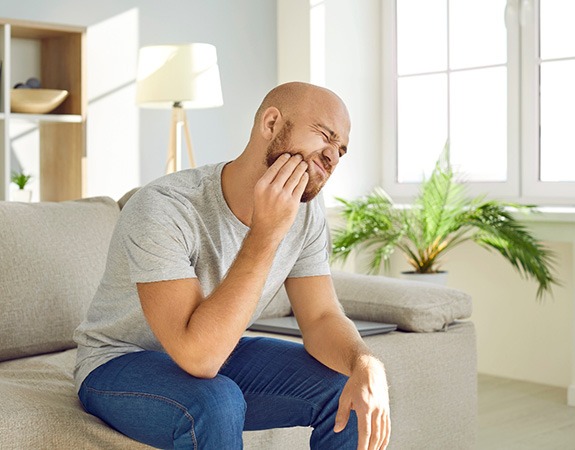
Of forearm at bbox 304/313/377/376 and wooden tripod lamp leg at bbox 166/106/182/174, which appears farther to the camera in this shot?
wooden tripod lamp leg at bbox 166/106/182/174

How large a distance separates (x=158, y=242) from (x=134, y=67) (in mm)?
2972

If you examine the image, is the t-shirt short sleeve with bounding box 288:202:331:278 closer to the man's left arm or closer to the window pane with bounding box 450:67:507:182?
the man's left arm

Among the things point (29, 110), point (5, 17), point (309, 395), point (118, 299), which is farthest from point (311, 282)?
point (5, 17)

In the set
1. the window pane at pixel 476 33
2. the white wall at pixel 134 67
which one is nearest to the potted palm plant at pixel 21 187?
the white wall at pixel 134 67

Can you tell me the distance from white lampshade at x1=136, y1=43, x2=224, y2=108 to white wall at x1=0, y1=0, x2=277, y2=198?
16.1 inches

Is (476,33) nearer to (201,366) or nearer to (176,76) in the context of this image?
(176,76)

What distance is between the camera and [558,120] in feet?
14.5

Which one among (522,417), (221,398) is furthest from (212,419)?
(522,417)

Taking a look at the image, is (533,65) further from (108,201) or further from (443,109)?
Answer: (108,201)

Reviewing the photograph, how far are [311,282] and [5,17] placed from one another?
102 inches

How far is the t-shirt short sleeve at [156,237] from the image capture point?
1.77 metres

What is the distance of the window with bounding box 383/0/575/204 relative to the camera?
4402mm

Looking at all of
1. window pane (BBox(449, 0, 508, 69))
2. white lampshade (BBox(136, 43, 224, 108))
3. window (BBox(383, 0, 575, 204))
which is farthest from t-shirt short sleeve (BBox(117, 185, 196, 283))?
window pane (BBox(449, 0, 508, 69))

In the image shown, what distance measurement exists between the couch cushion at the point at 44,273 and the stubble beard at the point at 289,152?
2.63ft
